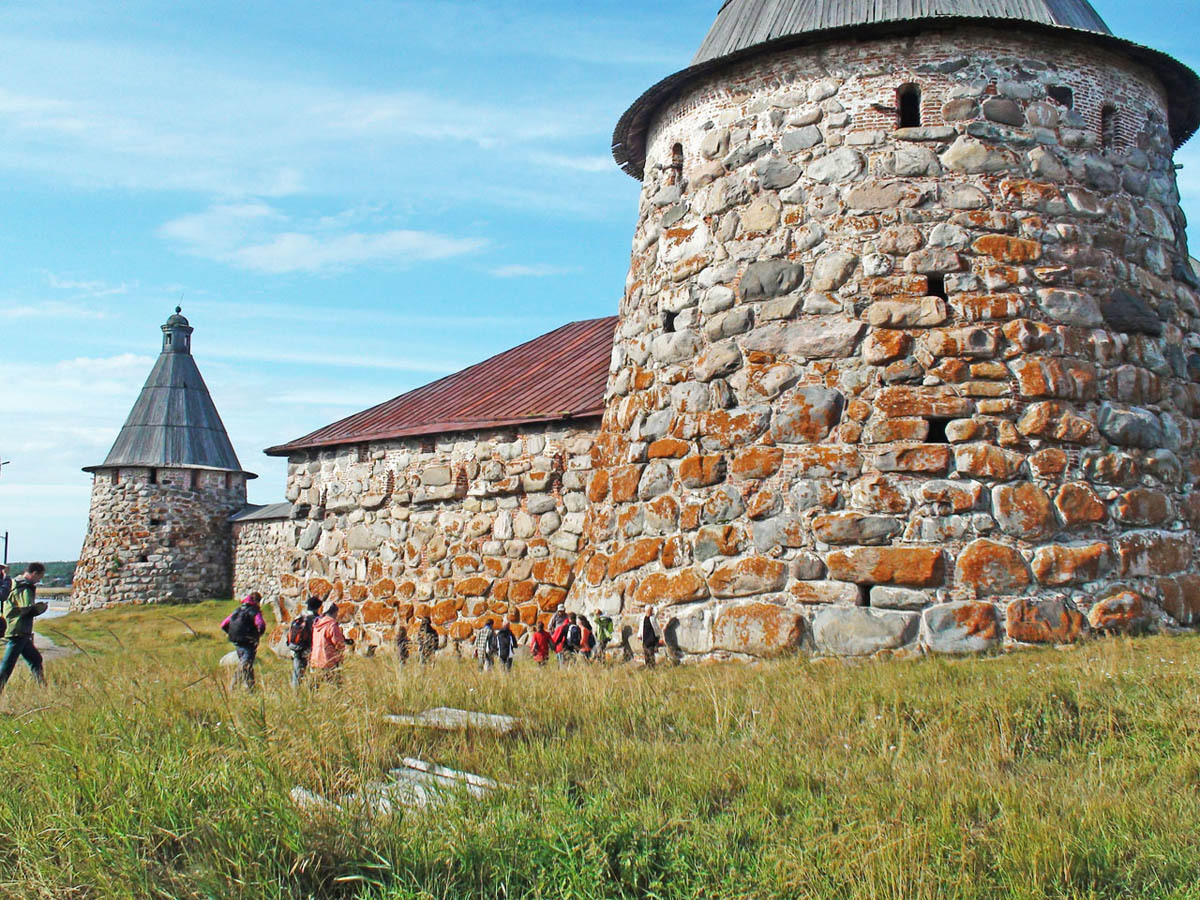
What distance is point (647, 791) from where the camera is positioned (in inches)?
167

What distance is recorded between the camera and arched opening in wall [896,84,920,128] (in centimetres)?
821

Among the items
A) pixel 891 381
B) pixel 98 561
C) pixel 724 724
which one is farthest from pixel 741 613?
pixel 98 561

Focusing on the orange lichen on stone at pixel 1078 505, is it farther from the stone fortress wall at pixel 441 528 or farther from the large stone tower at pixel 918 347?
the stone fortress wall at pixel 441 528

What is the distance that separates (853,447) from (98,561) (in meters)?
26.8

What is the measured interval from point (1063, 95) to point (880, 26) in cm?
161

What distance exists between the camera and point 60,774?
410 cm

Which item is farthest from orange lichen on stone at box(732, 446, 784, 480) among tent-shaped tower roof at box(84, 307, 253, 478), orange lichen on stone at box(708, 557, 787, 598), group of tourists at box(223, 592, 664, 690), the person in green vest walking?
tent-shaped tower roof at box(84, 307, 253, 478)

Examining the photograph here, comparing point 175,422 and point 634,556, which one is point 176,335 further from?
point 634,556

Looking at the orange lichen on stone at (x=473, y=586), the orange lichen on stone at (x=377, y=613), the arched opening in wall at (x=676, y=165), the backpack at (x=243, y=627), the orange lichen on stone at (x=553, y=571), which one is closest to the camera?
the backpack at (x=243, y=627)

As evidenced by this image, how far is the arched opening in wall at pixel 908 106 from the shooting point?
821 cm

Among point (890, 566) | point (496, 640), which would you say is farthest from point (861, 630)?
point (496, 640)

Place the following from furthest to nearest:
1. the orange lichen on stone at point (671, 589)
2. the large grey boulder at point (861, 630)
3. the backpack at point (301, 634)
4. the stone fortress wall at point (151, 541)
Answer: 1. the stone fortress wall at point (151, 541)
2. the backpack at point (301, 634)
3. the orange lichen on stone at point (671, 589)
4. the large grey boulder at point (861, 630)

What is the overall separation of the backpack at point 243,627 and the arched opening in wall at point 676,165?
210 inches

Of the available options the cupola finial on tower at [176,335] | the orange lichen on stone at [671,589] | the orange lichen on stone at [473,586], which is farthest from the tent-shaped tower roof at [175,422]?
the orange lichen on stone at [671,589]
